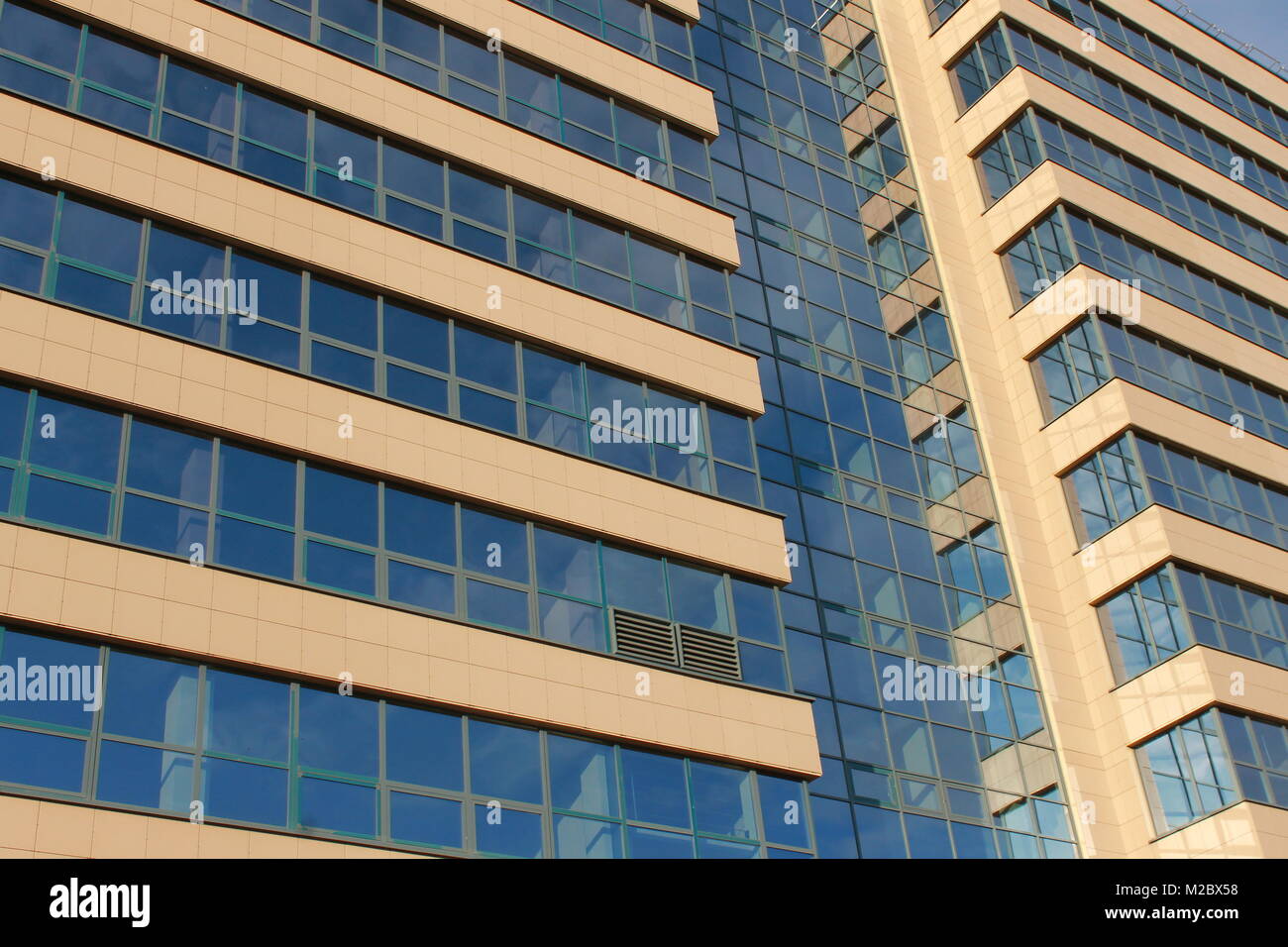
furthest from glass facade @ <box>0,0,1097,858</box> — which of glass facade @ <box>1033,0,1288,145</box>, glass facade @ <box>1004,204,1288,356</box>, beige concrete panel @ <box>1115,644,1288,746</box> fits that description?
glass facade @ <box>1033,0,1288,145</box>

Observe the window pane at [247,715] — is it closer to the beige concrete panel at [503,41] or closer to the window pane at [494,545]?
the window pane at [494,545]

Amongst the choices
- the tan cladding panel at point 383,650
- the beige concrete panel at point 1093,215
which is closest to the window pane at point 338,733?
the tan cladding panel at point 383,650

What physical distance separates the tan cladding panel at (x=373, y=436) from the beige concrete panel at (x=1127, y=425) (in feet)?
37.4

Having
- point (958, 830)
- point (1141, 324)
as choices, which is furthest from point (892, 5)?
point (958, 830)

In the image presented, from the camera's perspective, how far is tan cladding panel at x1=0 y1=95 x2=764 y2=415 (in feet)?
68.6

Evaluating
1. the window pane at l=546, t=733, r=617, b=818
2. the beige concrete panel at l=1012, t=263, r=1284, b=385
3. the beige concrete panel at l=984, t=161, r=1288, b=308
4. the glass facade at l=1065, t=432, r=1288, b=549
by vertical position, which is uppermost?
the beige concrete panel at l=984, t=161, r=1288, b=308

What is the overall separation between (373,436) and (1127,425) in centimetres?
1902

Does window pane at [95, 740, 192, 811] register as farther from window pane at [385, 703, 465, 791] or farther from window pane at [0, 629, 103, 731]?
window pane at [385, 703, 465, 791]

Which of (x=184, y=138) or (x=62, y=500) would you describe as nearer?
(x=62, y=500)

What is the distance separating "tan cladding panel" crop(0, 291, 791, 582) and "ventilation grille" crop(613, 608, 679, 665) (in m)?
1.39

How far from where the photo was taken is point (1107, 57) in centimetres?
4225
